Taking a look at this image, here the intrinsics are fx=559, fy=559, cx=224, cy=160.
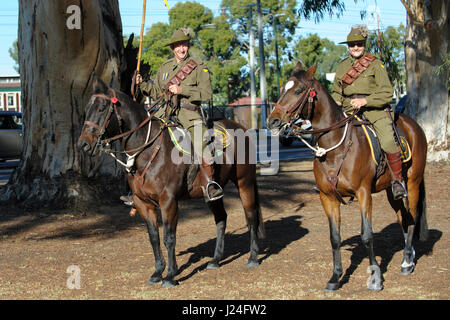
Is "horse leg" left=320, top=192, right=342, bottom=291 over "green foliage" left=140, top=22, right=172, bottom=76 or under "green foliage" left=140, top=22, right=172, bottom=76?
under

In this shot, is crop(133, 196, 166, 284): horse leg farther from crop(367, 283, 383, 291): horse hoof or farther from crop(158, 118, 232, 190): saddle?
crop(367, 283, 383, 291): horse hoof

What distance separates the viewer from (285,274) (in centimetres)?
763

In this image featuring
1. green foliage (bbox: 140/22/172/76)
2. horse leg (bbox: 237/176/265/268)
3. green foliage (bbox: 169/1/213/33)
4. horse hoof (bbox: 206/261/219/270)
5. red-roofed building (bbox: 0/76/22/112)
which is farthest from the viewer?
red-roofed building (bbox: 0/76/22/112)

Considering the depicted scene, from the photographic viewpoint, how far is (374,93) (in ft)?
24.5

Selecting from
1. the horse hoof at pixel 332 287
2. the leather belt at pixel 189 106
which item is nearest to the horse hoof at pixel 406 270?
the horse hoof at pixel 332 287

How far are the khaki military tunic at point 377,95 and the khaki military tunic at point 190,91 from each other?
1.99m

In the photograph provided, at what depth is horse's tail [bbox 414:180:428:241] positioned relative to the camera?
8891 mm

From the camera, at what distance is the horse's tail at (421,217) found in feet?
29.2

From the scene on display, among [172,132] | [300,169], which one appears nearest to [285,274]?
[172,132]

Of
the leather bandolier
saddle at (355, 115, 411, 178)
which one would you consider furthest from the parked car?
saddle at (355, 115, 411, 178)

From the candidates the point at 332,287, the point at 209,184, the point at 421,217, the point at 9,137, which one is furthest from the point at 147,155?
the point at 9,137

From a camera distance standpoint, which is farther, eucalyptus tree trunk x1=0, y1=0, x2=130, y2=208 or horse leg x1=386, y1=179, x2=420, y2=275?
eucalyptus tree trunk x1=0, y1=0, x2=130, y2=208

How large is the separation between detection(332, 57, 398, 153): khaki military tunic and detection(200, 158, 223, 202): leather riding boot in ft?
6.78

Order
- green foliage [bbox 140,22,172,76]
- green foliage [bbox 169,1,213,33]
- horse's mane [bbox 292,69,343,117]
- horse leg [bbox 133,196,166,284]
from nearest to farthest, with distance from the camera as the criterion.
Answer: horse's mane [bbox 292,69,343,117] < horse leg [bbox 133,196,166,284] < green foliage [bbox 169,1,213,33] < green foliage [bbox 140,22,172,76]
